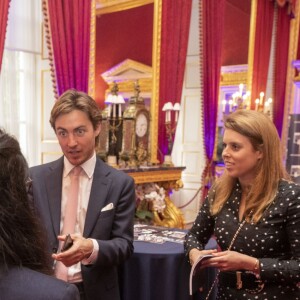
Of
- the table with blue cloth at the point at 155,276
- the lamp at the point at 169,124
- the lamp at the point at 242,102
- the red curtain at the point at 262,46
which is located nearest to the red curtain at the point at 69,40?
the lamp at the point at 169,124

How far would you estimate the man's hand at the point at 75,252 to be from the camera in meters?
1.54

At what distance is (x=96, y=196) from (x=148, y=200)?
2.99 meters

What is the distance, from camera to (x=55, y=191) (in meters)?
1.92

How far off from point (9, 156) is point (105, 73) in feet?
16.8

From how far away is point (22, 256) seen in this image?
93 cm

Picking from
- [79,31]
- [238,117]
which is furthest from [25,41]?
[238,117]

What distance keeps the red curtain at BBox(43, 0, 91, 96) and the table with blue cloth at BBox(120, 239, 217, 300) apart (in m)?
2.18

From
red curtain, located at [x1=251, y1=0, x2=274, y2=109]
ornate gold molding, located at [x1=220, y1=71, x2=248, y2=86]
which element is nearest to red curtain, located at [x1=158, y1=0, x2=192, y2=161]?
red curtain, located at [x1=251, y1=0, x2=274, y2=109]

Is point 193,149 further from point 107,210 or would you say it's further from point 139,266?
point 107,210

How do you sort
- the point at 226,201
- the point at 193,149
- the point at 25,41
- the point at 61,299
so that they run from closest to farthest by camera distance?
the point at 61,299, the point at 226,201, the point at 25,41, the point at 193,149

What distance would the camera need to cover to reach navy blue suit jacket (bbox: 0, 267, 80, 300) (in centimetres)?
88

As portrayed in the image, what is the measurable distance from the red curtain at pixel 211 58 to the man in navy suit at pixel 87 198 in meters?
4.99

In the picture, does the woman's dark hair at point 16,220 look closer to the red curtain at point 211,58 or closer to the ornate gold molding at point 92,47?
the ornate gold molding at point 92,47

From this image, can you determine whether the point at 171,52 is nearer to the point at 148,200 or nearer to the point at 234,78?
the point at 148,200
